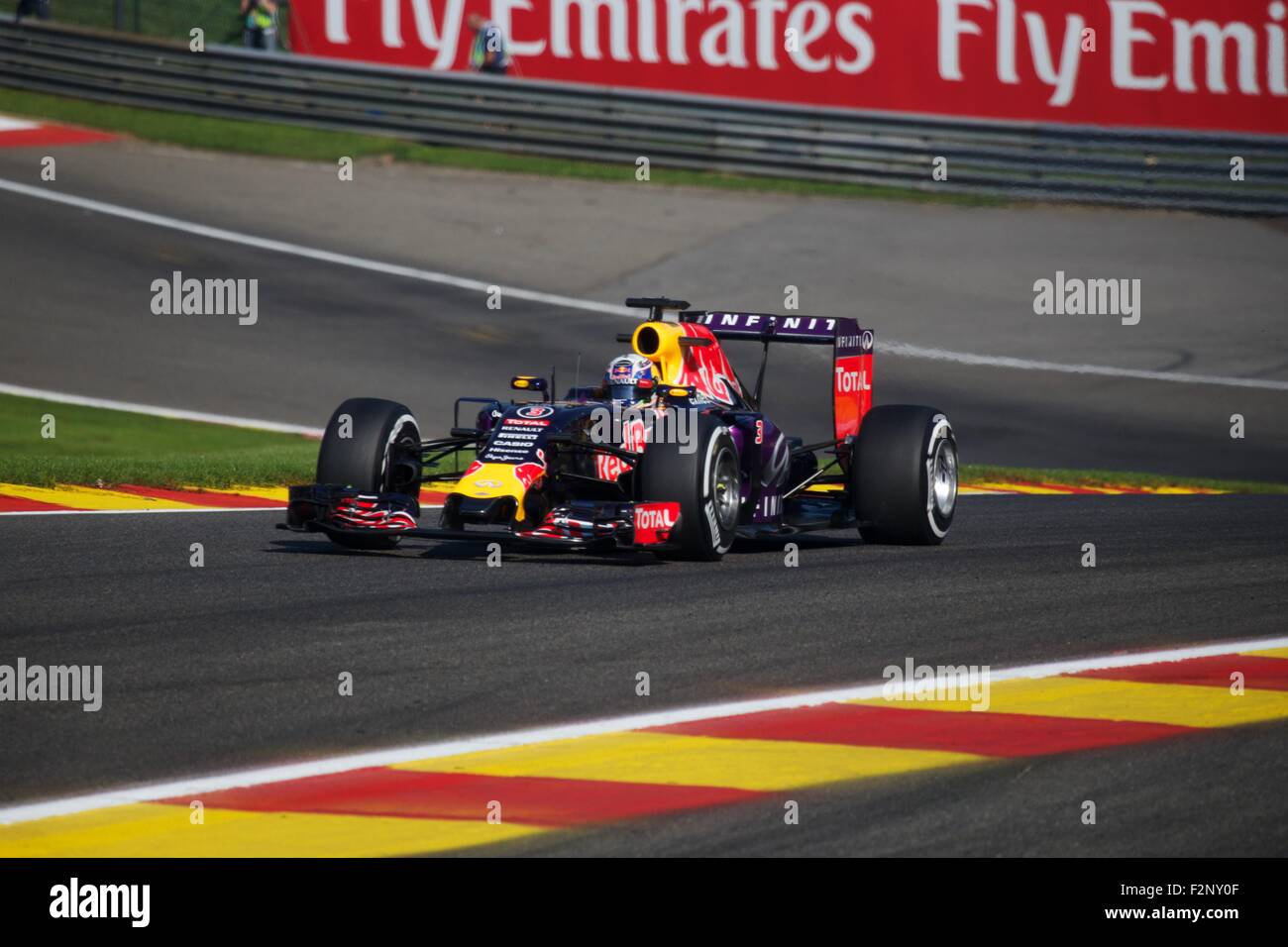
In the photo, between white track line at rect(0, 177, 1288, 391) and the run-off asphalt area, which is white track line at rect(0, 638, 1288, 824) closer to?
the run-off asphalt area

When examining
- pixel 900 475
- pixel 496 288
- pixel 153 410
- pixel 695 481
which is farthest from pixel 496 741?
pixel 496 288

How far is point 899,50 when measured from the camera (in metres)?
28.0

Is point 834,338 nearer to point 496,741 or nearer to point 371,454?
point 371,454

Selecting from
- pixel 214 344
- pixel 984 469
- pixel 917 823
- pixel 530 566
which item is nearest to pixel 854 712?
pixel 917 823

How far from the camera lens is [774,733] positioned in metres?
7.59

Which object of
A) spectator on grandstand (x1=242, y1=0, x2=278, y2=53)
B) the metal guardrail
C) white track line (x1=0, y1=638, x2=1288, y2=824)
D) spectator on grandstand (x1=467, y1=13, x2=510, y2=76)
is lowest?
white track line (x1=0, y1=638, x2=1288, y2=824)

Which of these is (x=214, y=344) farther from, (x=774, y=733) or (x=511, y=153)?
(x=774, y=733)

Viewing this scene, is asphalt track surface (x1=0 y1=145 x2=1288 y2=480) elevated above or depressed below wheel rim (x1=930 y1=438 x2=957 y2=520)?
above

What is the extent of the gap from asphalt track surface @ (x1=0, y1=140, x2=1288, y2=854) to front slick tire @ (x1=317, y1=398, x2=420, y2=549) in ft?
1.30

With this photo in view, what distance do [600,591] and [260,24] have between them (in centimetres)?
2068

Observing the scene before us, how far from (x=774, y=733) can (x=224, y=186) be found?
68.4 ft

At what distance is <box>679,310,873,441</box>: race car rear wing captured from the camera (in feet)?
42.8

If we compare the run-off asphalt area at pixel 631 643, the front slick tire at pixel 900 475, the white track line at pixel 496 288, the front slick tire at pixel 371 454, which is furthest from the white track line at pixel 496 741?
the white track line at pixel 496 288

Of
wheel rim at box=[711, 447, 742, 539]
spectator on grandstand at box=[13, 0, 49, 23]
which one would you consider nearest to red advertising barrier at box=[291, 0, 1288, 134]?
spectator on grandstand at box=[13, 0, 49, 23]
